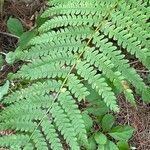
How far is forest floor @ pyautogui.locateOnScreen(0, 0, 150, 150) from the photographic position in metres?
2.51

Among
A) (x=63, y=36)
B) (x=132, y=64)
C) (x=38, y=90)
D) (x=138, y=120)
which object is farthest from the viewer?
(x=132, y=64)

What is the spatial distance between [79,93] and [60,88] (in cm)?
11

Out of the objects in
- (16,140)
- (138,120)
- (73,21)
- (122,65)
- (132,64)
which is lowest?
(138,120)

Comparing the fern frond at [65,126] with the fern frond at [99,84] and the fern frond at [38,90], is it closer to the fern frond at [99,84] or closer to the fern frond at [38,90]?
the fern frond at [38,90]

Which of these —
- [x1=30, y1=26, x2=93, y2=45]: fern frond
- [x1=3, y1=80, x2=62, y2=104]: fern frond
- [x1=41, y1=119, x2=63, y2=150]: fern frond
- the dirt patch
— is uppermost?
[x1=30, y1=26, x2=93, y2=45]: fern frond

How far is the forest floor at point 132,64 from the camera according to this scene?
8.23 ft

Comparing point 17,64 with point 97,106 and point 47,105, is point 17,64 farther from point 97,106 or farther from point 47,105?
point 47,105

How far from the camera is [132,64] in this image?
2.65 m

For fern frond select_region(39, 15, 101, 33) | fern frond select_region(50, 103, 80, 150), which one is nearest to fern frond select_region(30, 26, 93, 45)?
fern frond select_region(39, 15, 101, 33)

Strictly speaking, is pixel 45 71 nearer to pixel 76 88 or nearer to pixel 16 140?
pixel 76 88

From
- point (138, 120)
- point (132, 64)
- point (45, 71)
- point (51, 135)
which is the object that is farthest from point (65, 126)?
point (132, 64)

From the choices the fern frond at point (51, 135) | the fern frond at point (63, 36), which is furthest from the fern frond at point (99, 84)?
the fern frond at point (51, 135)

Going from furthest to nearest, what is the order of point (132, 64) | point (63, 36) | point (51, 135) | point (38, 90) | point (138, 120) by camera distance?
point (132, 64) < point (138, 120) < point (63, 36) < point (38, 90) < point (51, 135)

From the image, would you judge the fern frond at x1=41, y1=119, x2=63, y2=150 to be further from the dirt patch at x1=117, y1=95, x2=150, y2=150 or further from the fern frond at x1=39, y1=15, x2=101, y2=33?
the dirt patch at x1=117, y1=95, x2=150, y2=150
